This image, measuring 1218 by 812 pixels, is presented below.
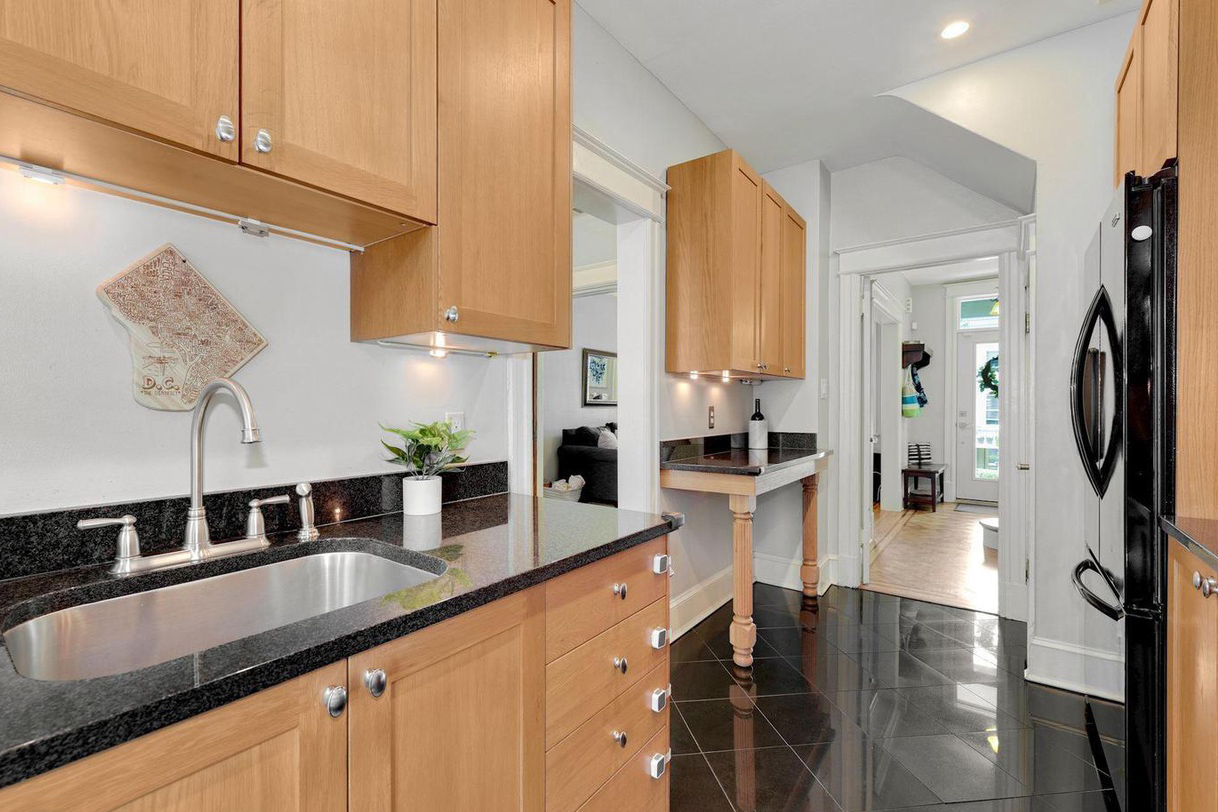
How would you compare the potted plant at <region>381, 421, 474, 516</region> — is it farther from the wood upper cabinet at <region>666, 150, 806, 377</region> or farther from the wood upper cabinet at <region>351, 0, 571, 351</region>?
the wood upper cabinet at <region>666, 150, 806, 377</region>

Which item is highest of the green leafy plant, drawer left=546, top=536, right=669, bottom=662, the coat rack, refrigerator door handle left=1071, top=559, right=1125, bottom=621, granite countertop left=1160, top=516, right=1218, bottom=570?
the coat rack

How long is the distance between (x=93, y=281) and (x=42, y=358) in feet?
0.56

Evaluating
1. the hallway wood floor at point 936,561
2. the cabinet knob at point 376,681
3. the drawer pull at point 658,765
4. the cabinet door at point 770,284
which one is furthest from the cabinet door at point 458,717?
the hallway wood floor at point 936,561

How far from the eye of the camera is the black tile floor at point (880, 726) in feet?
5.67

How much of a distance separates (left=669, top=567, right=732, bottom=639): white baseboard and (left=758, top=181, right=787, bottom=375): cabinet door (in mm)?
1260

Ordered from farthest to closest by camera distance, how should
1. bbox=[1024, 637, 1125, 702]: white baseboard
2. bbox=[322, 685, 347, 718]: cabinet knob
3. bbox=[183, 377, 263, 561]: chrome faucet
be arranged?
bbox=[1024, 637, 1125, 702]: white baseboard
bbox=[183, 377, 263, 561]: chrome faucet
bbox=[322, 685, 347, 718]: cabinet knob

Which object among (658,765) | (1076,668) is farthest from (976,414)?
(658,765)

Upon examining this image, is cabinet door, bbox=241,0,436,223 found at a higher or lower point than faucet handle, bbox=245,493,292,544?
higher

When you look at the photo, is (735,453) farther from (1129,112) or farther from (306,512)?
(306,512)

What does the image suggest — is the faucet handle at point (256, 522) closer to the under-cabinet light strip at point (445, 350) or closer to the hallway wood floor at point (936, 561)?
the under-cabinet light strip at point (445, 350)

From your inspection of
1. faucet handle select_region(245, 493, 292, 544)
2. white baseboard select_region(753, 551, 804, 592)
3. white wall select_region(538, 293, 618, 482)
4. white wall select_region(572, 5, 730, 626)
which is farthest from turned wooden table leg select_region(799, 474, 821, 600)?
faucet handle select_region(245, 493, 292, 544)

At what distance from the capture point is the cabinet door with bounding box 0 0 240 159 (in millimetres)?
765

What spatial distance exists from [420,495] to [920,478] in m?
6.38

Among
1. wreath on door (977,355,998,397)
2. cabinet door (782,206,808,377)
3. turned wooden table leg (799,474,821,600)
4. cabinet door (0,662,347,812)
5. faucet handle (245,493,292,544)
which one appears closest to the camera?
cabinet door (0,662,347,812)
